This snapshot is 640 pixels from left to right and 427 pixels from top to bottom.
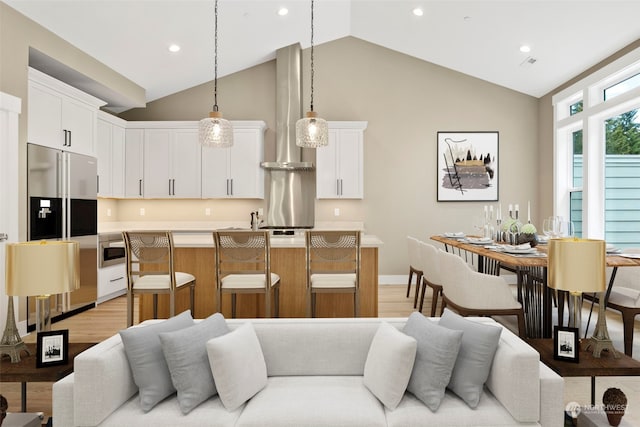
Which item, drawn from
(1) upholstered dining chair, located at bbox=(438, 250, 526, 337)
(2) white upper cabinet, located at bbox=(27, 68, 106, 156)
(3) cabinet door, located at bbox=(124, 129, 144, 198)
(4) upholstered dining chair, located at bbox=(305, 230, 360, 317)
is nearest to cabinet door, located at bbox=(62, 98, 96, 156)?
(2) white upper cabinet, located at bbox=(27, 68, 106, 156)

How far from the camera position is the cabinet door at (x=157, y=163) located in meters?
5.79

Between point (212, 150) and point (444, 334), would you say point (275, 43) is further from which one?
point (444, 334)

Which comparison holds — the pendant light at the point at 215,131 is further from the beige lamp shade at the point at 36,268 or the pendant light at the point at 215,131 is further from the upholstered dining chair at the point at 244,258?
the beige lamp shade at the point at 36,268

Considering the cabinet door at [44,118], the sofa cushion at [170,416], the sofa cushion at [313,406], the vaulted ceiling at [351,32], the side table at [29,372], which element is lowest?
the sofa cushion at [170,416]

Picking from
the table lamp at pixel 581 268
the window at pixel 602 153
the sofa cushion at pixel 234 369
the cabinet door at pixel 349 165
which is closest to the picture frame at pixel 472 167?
the window at pixel 602 153

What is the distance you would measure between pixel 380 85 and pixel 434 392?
5.34 metres

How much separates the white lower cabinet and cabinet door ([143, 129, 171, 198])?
1.20 m

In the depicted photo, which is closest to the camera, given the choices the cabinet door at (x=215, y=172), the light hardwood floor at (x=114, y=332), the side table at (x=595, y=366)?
the side table at (x=595, y=366)

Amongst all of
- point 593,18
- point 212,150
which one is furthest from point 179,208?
point 593,18

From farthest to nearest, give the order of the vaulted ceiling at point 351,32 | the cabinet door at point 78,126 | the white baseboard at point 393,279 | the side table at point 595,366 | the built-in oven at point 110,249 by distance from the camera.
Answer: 1. the white baseboard at point 393,279
2. the built-in oven at point 110,249
3. the cabinet door at point 78,126
4. the vaulted ceiling at point 351,32
5. the side table at point 595,366

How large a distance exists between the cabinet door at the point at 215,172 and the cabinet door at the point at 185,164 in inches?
3.5

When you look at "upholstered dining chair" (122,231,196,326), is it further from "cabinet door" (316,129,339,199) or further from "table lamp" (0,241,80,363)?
"cabinet door" (316,129,339,199)

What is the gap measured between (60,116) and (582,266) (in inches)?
188

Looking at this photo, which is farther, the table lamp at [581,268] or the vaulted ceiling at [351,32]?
the vaulted ceiling at [351,32]
